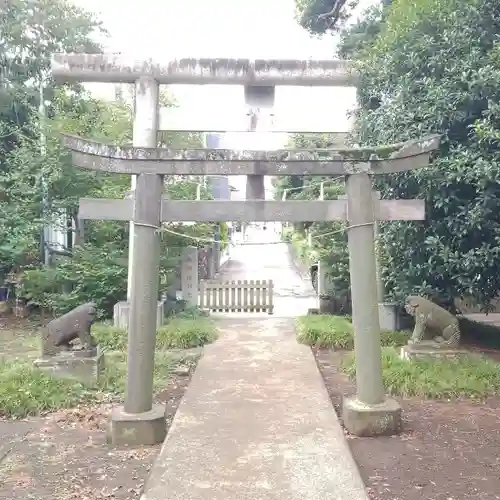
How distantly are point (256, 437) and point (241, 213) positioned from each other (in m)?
2.22

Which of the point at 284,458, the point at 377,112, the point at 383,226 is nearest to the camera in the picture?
the point at 284,458

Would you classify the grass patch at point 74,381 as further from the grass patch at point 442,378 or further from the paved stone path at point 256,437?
the grass patch at point 442,378

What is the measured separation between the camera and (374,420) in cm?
567

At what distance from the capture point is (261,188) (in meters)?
5.92

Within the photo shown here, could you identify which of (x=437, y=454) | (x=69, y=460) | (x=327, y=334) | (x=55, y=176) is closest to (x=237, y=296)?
(x=327, y=334)

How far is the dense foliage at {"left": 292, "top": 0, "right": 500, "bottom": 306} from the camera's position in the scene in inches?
288

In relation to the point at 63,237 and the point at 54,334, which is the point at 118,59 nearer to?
the point at 54,334

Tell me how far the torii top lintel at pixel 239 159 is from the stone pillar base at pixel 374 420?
95.3 inches

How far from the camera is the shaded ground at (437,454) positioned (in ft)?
14.7

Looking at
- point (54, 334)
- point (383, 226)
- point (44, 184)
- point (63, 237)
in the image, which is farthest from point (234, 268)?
point (54, 334)

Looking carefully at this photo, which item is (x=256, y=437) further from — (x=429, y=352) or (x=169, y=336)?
(x=169, y=336)

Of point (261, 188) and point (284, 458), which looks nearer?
point (284, 458)

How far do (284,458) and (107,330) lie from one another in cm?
567

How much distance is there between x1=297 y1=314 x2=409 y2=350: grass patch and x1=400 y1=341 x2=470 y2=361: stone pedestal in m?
1.60
